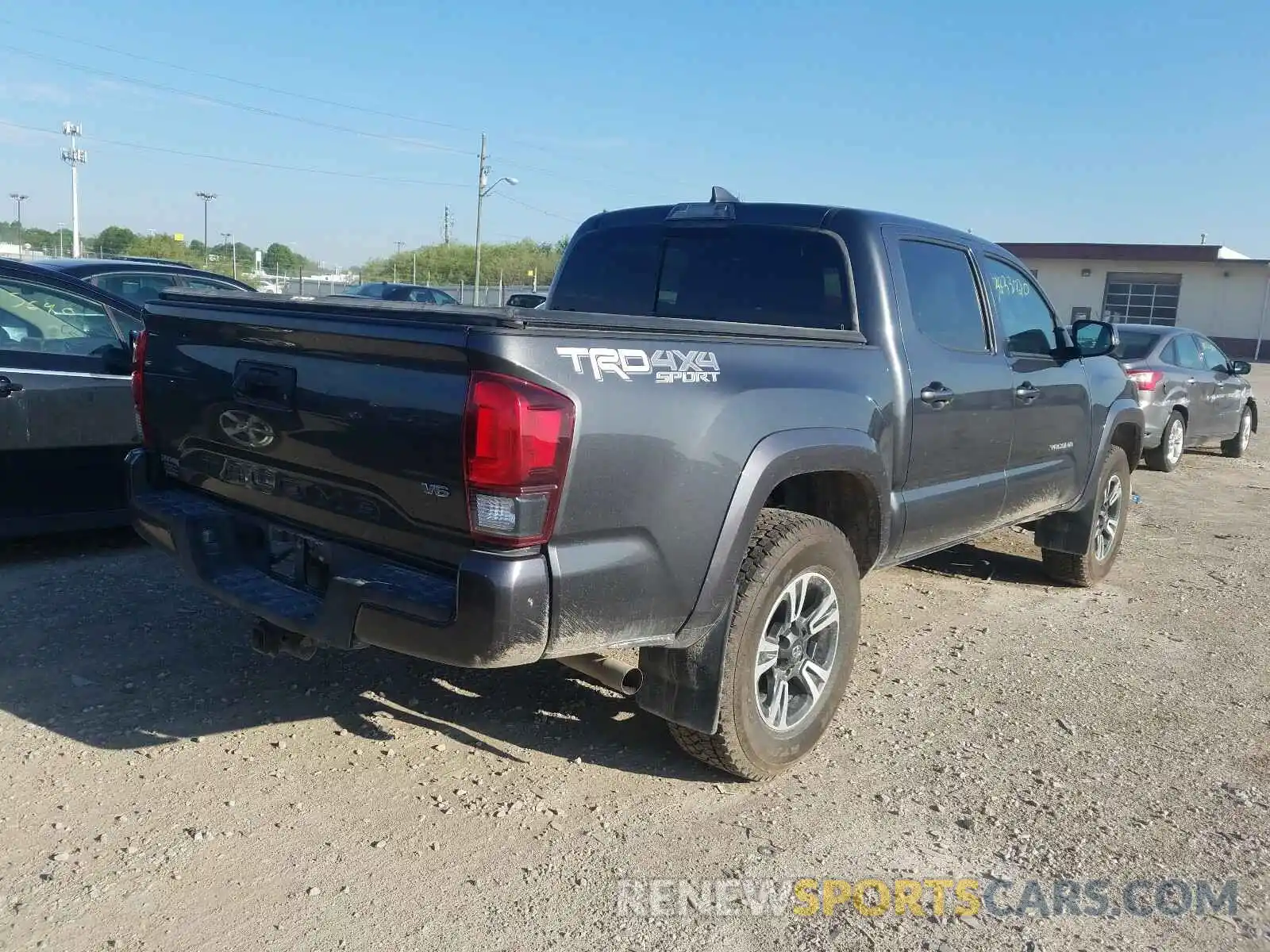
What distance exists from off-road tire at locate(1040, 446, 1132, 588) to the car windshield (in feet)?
15.9

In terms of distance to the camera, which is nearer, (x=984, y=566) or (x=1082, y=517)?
(x=1082, y=517)

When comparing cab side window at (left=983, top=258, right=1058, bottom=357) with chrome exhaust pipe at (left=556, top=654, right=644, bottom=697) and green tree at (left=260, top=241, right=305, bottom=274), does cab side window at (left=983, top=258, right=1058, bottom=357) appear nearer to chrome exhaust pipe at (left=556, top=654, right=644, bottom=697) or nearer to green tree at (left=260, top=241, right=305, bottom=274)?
chrome exhaust pipe at (left=556, top=654, right=644, bottom=697)

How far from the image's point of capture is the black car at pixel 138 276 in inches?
312

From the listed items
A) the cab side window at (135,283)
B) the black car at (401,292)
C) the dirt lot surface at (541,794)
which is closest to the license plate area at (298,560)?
the dirt lot surface at (541,794)

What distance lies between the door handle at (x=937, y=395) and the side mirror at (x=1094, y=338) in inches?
63.6

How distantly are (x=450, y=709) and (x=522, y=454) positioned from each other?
5.83 ft

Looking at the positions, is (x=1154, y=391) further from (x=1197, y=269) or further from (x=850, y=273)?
(x=1197, y=269)

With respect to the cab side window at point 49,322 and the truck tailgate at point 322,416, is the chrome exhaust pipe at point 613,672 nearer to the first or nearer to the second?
the truck tailgate at point 322,416

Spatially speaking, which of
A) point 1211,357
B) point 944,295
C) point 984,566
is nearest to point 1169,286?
point 1211,357

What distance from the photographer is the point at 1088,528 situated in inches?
238

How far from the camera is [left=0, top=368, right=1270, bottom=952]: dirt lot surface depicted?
9.18 ft

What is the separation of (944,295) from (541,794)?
2711mm

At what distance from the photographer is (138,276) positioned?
843cm

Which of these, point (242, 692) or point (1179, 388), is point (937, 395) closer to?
point (242, 692)
